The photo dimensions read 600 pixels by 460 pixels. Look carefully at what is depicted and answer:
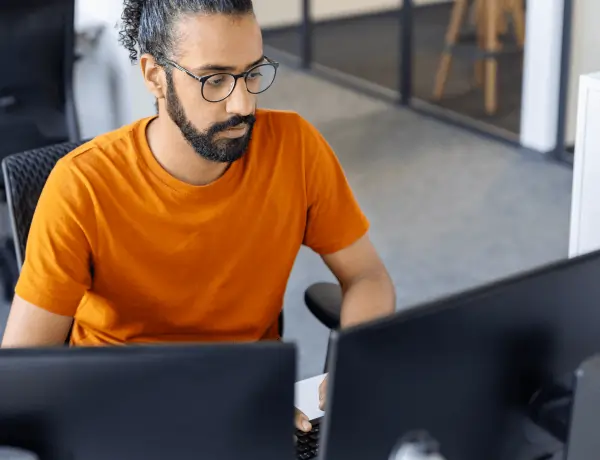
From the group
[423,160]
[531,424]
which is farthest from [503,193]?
[531,424]

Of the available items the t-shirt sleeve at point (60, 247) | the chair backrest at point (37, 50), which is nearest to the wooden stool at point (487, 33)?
the chair backrest at point (37, 50)

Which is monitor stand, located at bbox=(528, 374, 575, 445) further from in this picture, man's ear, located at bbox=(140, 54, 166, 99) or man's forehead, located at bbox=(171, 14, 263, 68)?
man's ear, located at bbox=(140, 54, 166, 99)

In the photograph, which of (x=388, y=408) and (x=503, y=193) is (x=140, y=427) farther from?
(x=503, y=193)

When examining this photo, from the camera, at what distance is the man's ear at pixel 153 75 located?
5.47 feet

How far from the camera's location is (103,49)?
382 centimetres

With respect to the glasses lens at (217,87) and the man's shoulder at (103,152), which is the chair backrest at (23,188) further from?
the glasses lens at (217,87)

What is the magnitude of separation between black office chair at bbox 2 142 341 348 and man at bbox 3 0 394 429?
0.16 ft

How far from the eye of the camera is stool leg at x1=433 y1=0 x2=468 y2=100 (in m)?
5.04

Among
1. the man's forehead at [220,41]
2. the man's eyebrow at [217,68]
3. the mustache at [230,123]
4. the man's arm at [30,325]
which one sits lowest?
the man's arm at [30,325]

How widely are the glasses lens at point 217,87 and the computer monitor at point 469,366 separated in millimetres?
710

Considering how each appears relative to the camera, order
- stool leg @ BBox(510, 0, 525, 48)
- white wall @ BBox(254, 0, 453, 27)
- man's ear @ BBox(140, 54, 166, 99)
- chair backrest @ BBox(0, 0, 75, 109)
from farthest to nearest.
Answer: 1. white wall @ BBox(254, 0, 453, 27)
2. stool leg @ BBox(510, 0, 525, 48)
3. chair backrest @ BBox(0, 0, 75, 109)
4. man's ear @ BBox(140, 54, 166, 99)

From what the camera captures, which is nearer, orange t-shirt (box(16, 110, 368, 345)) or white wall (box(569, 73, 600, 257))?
orange t-shirt (box(16, 110, 368, 345))

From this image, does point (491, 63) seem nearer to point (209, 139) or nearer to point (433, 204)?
point (433, 204)

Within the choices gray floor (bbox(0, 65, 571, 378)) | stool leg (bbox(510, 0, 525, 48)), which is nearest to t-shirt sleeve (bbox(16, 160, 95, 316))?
gray floor (bbox(0, 65, 571, 378))
